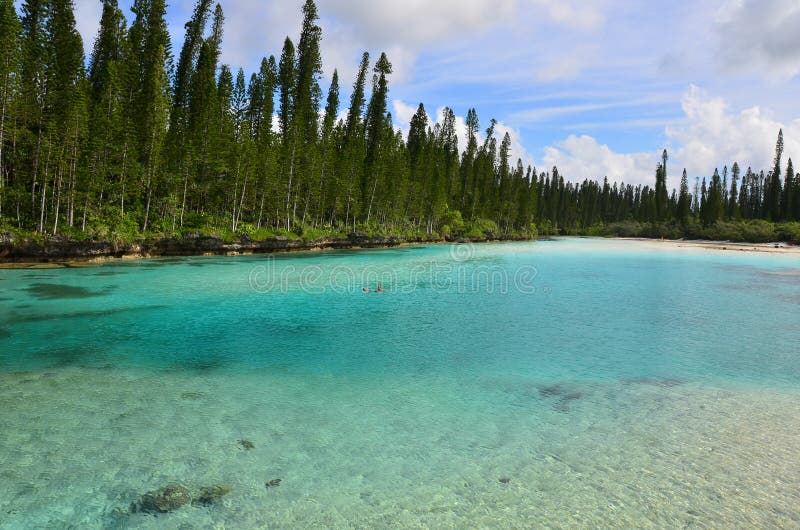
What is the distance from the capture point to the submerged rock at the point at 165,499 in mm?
4508

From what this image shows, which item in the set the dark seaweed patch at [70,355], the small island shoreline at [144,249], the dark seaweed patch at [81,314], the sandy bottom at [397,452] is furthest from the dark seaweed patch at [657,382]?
the small island shoreline at [144,249]

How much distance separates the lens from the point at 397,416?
7012 mm

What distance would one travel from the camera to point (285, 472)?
Result: 17.2ft

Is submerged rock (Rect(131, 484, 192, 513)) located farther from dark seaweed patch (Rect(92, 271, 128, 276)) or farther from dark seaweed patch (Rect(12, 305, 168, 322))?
dark seaweed patch (Rect(92, 271, 128, 276))

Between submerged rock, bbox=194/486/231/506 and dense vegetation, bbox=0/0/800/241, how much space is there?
2955 cm

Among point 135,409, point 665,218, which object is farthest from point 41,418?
point 665,218

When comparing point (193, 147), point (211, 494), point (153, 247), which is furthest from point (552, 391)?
point (193, 147)

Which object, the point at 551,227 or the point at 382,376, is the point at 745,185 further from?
the point at 382,376

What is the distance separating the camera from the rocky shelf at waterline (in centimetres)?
2591

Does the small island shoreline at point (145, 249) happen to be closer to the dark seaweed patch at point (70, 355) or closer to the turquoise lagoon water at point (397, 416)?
the turquoise lagoon water at point (397, 416)

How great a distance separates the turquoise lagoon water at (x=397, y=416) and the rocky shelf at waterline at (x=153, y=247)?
12.7 metres

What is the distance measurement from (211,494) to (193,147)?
41452 mm

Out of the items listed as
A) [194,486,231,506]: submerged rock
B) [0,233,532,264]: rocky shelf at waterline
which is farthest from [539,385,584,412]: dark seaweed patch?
[0,233,532,264]: rocky shelf at waterline

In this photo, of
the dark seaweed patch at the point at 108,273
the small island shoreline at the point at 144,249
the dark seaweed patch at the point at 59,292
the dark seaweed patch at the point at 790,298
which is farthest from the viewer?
the small island shoreline at the point at 144,249
